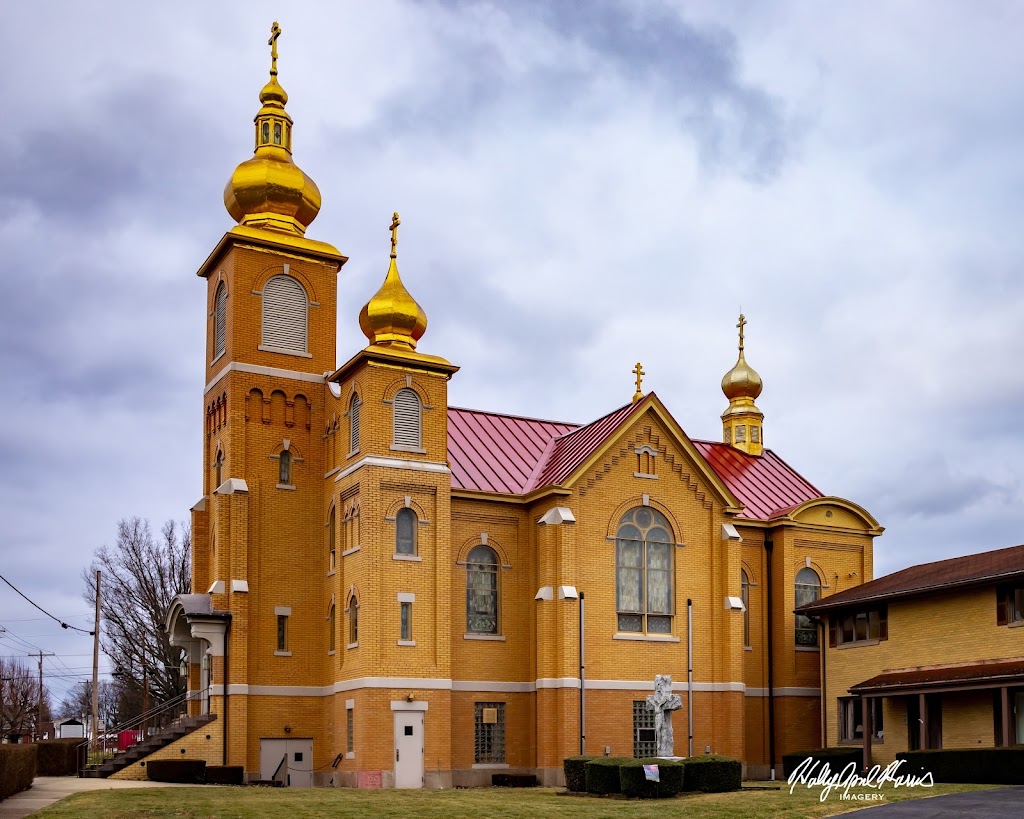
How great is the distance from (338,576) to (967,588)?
1807 cm

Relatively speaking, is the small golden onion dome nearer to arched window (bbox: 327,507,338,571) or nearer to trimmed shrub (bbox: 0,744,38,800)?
arched window (bbox: 327,507,338,571)

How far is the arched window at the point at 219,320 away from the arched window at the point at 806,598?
21.0 m

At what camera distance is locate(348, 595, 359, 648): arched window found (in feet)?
124

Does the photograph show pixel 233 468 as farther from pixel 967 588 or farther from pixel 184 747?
pixel 967 588

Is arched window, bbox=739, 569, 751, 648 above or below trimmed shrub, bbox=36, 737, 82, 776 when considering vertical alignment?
above

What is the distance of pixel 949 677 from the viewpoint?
1423 inches

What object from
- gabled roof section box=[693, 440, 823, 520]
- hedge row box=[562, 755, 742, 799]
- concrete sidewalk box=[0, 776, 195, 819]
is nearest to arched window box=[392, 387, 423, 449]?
hedge row box=[562, 755, 742, 799]

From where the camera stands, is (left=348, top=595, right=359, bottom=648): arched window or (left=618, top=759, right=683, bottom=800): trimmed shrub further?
(left=348, top=595, right=359, bottom=648): arched window

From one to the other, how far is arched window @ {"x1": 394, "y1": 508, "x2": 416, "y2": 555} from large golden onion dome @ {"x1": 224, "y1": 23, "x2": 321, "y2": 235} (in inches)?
417

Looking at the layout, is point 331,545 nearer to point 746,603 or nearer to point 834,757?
point 746,603

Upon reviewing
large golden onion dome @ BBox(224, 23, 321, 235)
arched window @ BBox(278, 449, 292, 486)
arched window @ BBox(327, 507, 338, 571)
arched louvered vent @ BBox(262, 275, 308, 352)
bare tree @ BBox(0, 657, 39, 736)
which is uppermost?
large golden onion dome @ BBox(224, 23, 321, 235)

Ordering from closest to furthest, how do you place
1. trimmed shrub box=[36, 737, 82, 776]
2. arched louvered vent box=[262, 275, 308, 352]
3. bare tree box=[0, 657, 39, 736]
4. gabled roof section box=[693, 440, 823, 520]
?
trimmed shrub box=[36, 737, 82, 776], arched louvered vent box=[262, 275, 308, 352], gabled roof section box=[693, 440, 823, 520], bare tree box=[0, 657, 39, 736]

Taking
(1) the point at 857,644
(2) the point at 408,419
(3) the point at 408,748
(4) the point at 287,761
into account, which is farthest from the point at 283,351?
(1) the point at 857,644

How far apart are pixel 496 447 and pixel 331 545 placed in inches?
258
